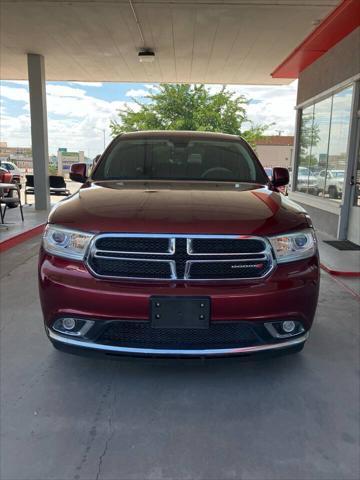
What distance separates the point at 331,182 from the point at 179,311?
674 centimetres

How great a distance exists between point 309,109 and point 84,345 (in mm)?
8907

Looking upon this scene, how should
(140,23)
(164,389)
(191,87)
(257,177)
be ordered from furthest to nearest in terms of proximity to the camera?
1. (191,87)
2. (140,23)
3. (257,177)
4. (164,389)

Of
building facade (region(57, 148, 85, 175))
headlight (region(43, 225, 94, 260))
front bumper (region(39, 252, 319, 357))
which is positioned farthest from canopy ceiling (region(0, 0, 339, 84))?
building facade (region(57, 148, 85, 175))

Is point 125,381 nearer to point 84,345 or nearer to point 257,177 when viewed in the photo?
point 84,345

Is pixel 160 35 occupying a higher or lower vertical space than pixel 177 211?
higher

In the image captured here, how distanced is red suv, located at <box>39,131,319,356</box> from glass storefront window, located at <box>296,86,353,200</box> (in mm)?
5646

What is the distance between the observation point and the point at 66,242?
216 centimetres

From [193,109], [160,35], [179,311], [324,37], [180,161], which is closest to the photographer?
[179,311]

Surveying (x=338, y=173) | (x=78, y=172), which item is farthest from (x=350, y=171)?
(x=78, y=172)

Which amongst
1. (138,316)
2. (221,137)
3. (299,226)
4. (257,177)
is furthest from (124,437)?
(221,137)

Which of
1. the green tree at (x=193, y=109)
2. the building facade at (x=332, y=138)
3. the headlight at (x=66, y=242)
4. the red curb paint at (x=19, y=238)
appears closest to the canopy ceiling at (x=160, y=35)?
the building facade at (x=332, y=138)

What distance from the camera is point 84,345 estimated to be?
214 centimetres

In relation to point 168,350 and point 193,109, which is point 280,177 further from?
point 193,109

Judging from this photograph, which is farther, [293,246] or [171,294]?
[293,246]
